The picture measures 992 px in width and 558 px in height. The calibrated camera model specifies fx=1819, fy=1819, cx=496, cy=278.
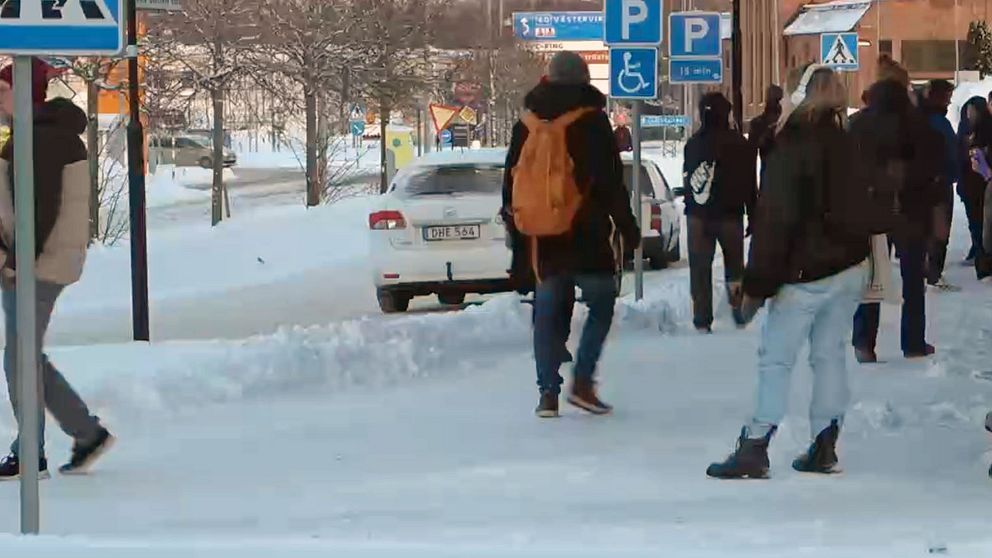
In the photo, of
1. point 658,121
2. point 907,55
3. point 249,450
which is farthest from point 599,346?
point 907,55

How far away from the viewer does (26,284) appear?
5.80 meters

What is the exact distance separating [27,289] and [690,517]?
8.15 feet

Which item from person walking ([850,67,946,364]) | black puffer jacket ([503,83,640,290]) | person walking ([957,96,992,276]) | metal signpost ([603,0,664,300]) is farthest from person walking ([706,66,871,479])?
person walking ([957,96,992,276])

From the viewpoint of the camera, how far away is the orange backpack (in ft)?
28.5

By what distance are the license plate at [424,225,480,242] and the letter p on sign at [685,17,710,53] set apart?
3.17 metres

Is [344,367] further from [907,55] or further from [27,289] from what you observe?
[907,55]

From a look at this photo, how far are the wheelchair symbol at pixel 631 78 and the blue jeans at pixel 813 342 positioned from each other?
24.4 feet

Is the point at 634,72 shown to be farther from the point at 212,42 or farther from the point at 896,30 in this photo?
the point at 896,30

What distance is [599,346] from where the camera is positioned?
29.8ft

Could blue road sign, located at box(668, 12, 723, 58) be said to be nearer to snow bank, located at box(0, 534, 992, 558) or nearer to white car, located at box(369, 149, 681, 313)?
white car, located at box(369, 149, 681, 313)

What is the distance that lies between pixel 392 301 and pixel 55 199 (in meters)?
9.61

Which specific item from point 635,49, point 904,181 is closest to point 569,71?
point 904,181

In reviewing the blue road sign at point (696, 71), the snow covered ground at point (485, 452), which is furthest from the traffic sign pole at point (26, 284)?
the blue road sign at point (696, 71)

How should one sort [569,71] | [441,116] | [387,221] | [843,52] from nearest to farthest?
[569,71] → [387,221] → [843,52] → [441,116]
